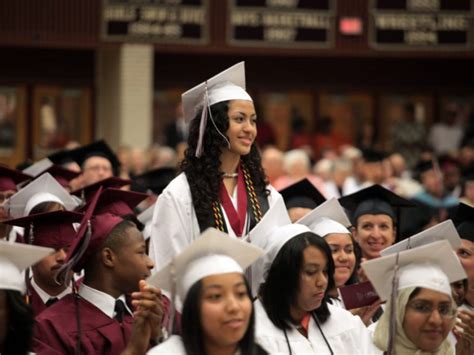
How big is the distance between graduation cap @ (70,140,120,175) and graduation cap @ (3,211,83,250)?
12.3 ft

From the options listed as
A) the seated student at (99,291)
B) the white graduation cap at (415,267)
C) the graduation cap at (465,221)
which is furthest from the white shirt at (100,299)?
the graduation cap at (465,221)

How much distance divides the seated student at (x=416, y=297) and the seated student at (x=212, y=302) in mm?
865

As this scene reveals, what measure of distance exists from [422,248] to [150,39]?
1250 cm

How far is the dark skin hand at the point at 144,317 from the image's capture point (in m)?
6.23

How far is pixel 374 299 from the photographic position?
25.5ft

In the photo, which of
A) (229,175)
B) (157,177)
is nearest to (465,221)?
(229,175)

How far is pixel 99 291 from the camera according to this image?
6.87 m

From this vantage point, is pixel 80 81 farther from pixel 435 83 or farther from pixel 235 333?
pixel 235 333

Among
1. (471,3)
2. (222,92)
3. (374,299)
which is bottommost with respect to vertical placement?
(374,299)

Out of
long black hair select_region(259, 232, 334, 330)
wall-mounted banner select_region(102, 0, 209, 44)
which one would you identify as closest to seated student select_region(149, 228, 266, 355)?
long black hair select_region(259, 232, 334, 330)

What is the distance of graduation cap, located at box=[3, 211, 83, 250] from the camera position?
788cm

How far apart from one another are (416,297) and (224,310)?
1.18 metres

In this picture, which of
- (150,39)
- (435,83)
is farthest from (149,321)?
(435,83)

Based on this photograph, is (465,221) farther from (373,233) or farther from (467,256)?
(373,233)
